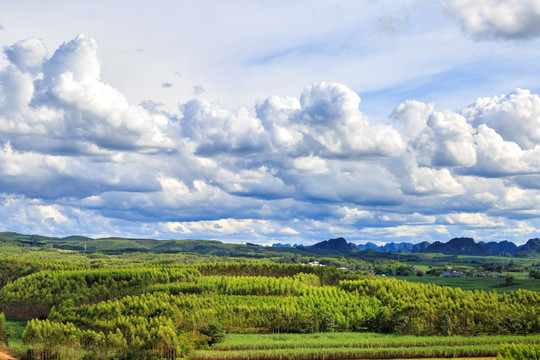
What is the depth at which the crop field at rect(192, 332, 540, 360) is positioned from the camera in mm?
151750

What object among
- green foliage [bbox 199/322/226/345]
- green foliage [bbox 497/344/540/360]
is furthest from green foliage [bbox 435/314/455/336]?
green foliage [bbox 199/322/226/345]

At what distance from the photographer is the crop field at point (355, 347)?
15175cm

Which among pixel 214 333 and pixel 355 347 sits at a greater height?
pixel 214 333

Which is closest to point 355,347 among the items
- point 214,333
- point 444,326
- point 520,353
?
point 444,326

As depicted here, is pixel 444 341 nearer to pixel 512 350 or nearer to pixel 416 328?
pixel 416 328

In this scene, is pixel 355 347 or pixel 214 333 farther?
pixel 214 333

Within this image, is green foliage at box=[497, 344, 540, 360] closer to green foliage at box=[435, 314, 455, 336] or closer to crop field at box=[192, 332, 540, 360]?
crop field at box=[192, 332, 540, 360]

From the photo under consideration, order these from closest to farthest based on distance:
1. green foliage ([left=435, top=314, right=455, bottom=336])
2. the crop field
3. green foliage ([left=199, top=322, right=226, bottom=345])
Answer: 1. the crop field
2. green foliage ([left=199, top=322, right=226, bottom=345])
3. green foliage ([left=435, top=314, right=455, bottom=336])

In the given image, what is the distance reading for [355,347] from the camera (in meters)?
163

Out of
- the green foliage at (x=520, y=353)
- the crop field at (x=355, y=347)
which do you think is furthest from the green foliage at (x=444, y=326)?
the green foliage at (x=520, y=353)

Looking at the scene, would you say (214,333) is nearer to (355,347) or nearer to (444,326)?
(355,347)

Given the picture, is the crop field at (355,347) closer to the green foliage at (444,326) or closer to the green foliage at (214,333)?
the green foliage at (214,333)

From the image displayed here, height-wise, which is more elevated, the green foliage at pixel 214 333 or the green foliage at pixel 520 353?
the green foliage at pixel 520 353

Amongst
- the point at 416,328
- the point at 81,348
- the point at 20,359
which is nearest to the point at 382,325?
the point at 416,328
